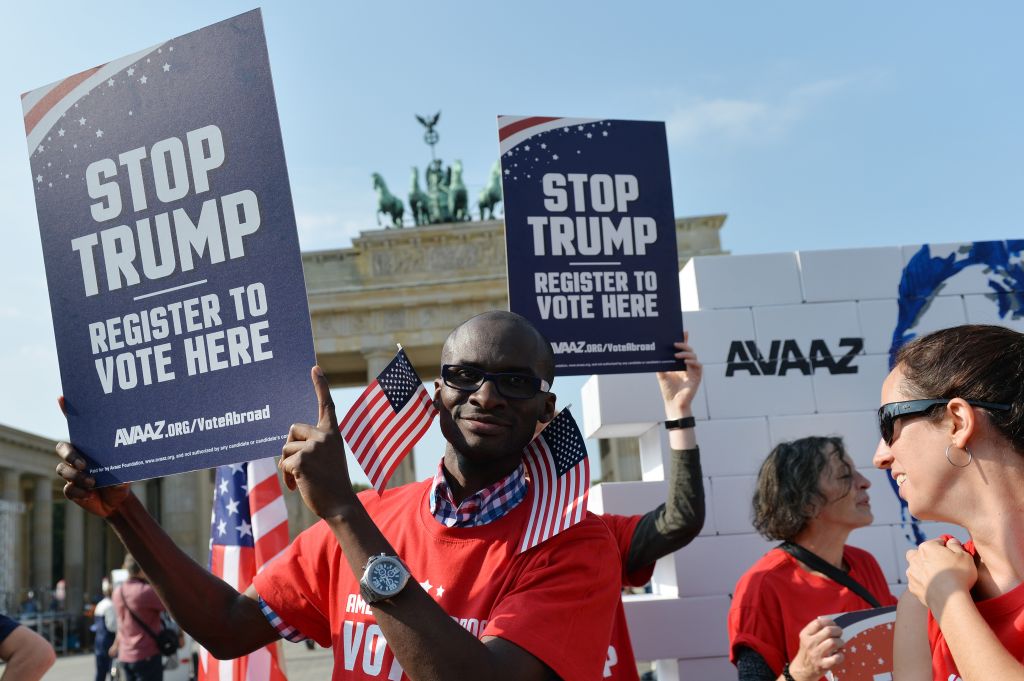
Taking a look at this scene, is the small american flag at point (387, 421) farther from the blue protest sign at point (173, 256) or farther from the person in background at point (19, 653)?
the person in background at point (19, 653)

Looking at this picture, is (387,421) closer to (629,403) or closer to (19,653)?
(19,653)

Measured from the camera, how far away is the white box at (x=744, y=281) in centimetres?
572

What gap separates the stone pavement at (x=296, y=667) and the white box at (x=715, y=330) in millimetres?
8053

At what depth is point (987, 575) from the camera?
1.89 m

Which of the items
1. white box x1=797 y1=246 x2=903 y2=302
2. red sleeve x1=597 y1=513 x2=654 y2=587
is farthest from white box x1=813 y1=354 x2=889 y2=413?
red sleeve x1=597 y1=513 x2=654 y2=587

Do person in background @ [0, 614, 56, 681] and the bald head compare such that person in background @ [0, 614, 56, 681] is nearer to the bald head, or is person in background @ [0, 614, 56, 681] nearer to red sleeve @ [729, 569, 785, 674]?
the bald head

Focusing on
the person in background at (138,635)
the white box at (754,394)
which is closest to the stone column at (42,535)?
the person in background at (138,635)

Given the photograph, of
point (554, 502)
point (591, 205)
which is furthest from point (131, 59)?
point (591, 205)

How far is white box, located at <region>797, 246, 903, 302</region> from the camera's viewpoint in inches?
228

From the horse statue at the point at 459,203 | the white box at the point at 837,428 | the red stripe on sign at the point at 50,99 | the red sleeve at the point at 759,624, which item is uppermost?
the horse statue at the point at 459,203

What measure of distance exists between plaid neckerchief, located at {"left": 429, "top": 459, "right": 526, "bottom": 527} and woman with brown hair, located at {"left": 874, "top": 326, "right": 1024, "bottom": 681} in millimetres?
804

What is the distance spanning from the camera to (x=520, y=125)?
4285 mm

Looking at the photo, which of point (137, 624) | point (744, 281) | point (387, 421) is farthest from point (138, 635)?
point (387, 421)

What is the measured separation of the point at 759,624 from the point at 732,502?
2.07m
